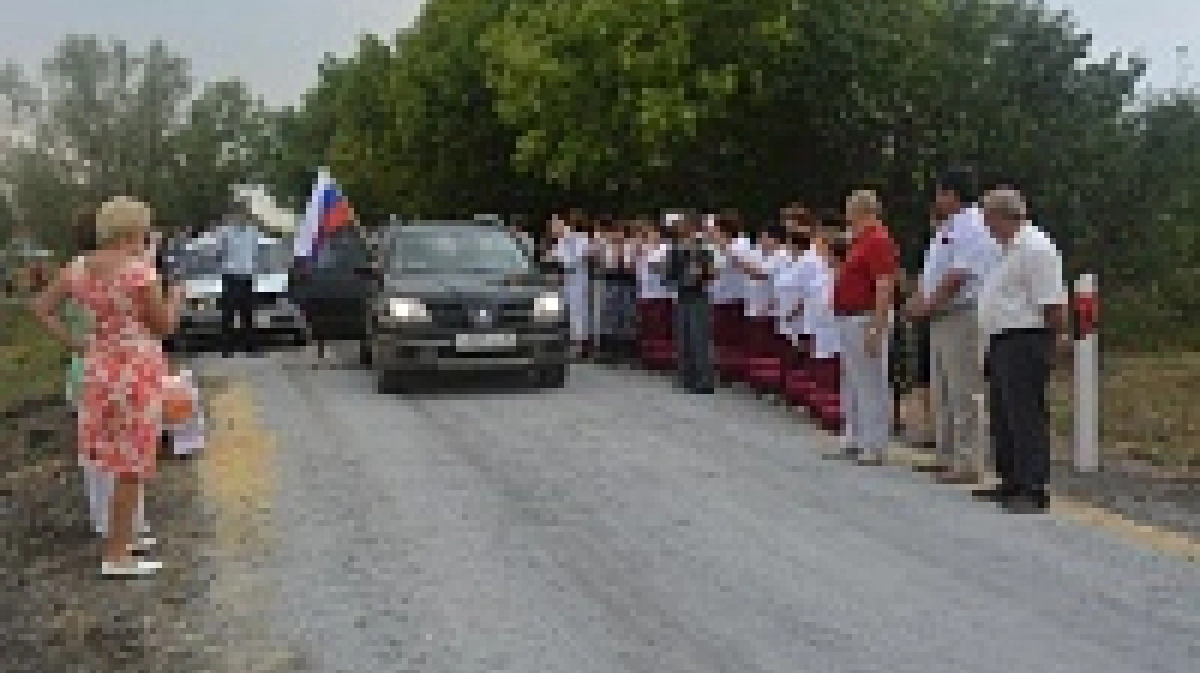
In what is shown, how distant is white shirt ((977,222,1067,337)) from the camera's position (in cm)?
1085

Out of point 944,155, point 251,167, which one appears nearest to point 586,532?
point 944,155

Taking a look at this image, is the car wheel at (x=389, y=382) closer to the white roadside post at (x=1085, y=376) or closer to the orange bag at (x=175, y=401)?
the white roadside post at (x=1085, y=376)

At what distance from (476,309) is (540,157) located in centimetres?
2754

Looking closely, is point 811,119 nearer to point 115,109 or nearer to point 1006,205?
point 1006,205

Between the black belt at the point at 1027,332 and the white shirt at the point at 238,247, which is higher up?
the white shirt at the point at 238,247

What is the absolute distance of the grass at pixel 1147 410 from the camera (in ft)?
50.3

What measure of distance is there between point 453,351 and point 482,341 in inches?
11.7

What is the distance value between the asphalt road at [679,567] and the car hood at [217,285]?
9507 mm

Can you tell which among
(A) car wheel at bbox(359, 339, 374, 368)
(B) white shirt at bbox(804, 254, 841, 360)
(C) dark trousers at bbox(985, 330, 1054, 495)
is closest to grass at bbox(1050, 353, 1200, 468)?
(B) white shirt at bbox(804, 254, 841, 360)

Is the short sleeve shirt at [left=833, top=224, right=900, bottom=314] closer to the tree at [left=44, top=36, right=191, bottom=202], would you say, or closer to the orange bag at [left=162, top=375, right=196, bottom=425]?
the orange bag at [left=162, top=375, right=196, bottom=425]

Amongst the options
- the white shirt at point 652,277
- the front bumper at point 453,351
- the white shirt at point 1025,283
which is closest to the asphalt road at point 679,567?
the white shirt at point 1025,283

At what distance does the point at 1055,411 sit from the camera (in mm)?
17734

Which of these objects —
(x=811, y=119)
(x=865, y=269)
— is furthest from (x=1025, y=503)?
(x=811, y=119)

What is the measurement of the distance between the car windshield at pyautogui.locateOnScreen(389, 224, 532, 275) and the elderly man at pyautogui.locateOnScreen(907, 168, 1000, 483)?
683cm
